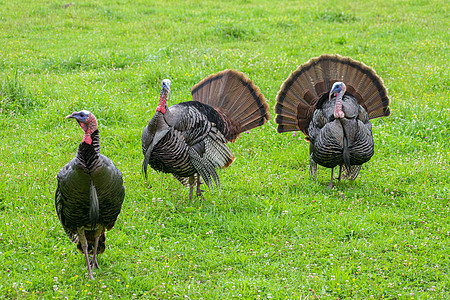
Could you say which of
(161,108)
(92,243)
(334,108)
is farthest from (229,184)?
(92,243)

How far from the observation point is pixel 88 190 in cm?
424

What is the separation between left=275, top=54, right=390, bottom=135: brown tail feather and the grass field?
2.42 feet

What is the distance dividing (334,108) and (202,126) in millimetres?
1682

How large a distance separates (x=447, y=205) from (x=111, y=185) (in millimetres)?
3948

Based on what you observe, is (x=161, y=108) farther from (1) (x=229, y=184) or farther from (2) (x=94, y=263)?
(2) (x=94, y=263)

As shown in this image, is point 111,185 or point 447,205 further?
point 447,205

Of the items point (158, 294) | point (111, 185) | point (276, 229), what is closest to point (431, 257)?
point (276, 229)

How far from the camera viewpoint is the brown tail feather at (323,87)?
6590 mm

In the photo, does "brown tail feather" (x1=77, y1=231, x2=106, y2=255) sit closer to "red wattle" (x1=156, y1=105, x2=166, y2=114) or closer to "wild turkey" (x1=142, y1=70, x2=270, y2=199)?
"wild turkey" (x1=142, y1=70, x2=270, y2=199)

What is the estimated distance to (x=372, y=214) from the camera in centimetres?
570

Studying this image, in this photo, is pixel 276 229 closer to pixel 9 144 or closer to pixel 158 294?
pixel 158 294

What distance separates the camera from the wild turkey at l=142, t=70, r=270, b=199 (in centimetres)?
557

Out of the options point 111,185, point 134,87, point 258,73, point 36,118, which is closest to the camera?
point 111,185

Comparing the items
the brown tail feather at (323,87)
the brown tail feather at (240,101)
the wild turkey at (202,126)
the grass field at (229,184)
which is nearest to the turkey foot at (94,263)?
the grass field at (229,184)
